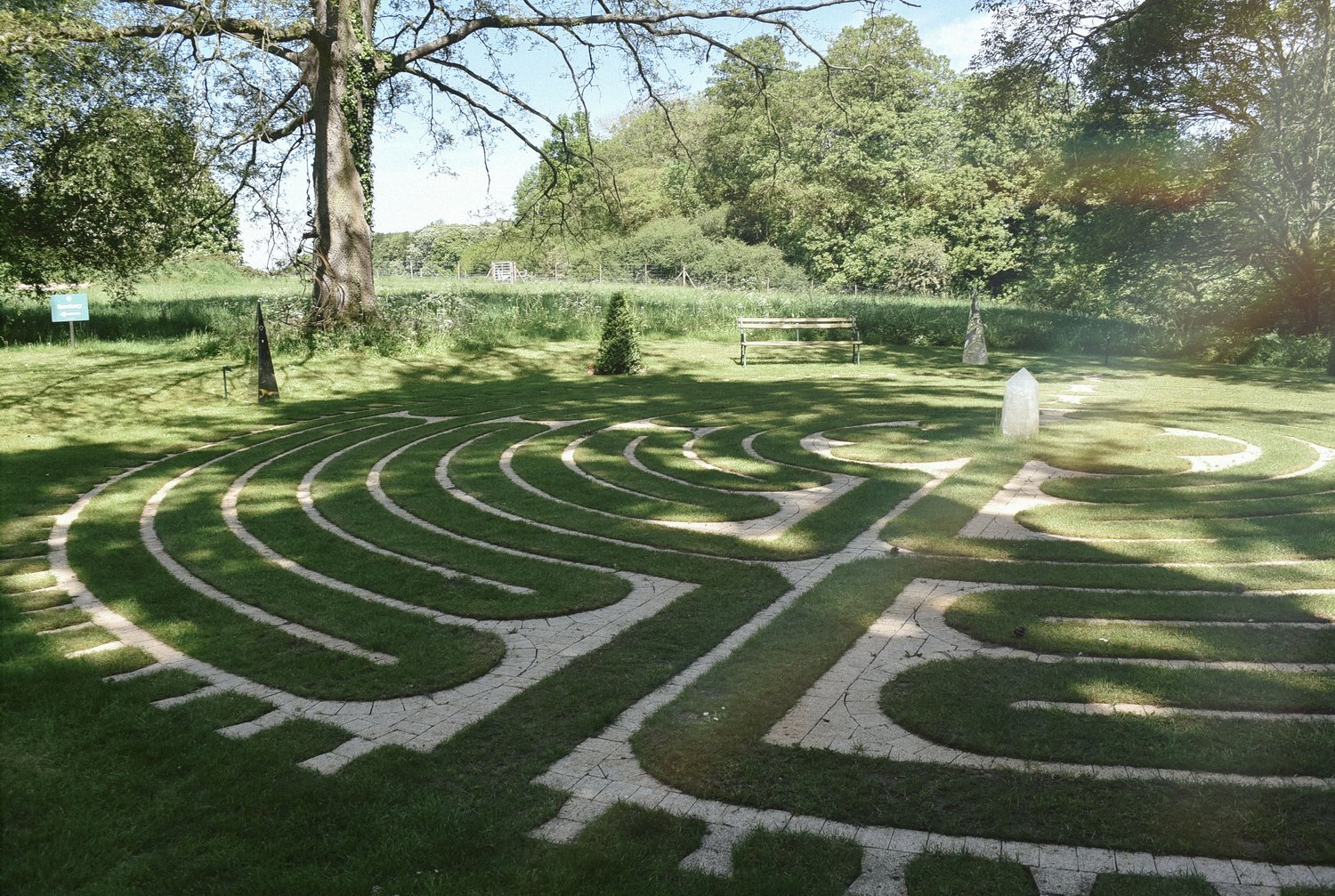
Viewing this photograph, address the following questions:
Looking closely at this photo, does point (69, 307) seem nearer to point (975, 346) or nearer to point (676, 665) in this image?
point (676, 665)

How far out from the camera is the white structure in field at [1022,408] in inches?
472

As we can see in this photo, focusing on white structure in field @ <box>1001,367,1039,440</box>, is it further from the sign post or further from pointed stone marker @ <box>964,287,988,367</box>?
the sign post

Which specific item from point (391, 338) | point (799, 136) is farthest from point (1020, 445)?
point (799, 136)

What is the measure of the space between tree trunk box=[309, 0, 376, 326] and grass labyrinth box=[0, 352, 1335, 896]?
1154 cm

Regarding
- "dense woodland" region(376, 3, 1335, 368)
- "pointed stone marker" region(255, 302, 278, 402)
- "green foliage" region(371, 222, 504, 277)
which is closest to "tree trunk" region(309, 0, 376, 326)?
"dense woodland" region(376, 3, 1335, 368)

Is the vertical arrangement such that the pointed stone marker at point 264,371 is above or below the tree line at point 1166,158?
below

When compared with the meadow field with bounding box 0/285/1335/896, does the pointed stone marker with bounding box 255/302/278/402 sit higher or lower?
higher

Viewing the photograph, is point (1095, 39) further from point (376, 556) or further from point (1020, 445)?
point (376, 556)

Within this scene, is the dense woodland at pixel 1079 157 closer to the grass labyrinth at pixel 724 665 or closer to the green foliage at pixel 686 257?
the grass labyrinth at pixel 724 665

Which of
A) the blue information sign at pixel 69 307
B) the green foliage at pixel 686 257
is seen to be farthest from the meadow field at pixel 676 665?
the green foliage at pixel 686 257

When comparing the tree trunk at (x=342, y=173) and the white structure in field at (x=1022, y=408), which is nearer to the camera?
the white structure in field at (x=1022, y=408)

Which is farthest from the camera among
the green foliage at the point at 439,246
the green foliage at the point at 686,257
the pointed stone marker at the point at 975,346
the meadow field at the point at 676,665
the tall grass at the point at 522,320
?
the green foliage at the point at 439,246

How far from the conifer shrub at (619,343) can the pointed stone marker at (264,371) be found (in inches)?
280

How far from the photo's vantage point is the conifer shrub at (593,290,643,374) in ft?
68.8
